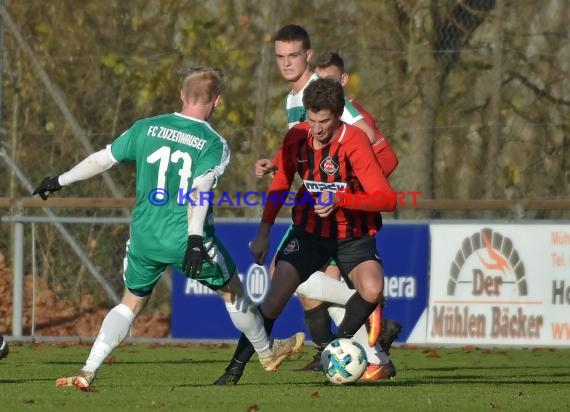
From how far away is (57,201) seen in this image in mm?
13328

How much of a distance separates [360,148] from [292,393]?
1457mm

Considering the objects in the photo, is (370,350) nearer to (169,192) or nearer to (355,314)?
(355,314)

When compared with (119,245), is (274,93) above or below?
above

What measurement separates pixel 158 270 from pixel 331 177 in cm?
120

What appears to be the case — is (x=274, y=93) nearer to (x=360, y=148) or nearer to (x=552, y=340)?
(x=552, y=340)

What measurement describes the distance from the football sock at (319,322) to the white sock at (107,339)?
209 centimetres

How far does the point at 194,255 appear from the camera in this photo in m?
7.39

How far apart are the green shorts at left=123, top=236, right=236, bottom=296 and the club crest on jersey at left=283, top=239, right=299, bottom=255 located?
27.9 inches

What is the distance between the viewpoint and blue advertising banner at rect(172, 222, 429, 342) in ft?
42.2

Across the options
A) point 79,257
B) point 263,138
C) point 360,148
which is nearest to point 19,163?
point 79,257

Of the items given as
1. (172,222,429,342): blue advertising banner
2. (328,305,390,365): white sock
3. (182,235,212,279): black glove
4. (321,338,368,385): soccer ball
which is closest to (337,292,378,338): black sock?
(321,338,368,385): soccer ball

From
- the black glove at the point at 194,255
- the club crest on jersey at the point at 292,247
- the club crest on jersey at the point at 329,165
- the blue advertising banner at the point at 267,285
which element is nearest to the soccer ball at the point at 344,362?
the club crest on jersey at the point at 292,247

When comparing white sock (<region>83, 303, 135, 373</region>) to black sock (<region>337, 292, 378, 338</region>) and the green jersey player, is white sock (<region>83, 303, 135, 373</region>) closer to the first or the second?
the green jersey player

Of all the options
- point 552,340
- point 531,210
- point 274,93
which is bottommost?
point 552,340
